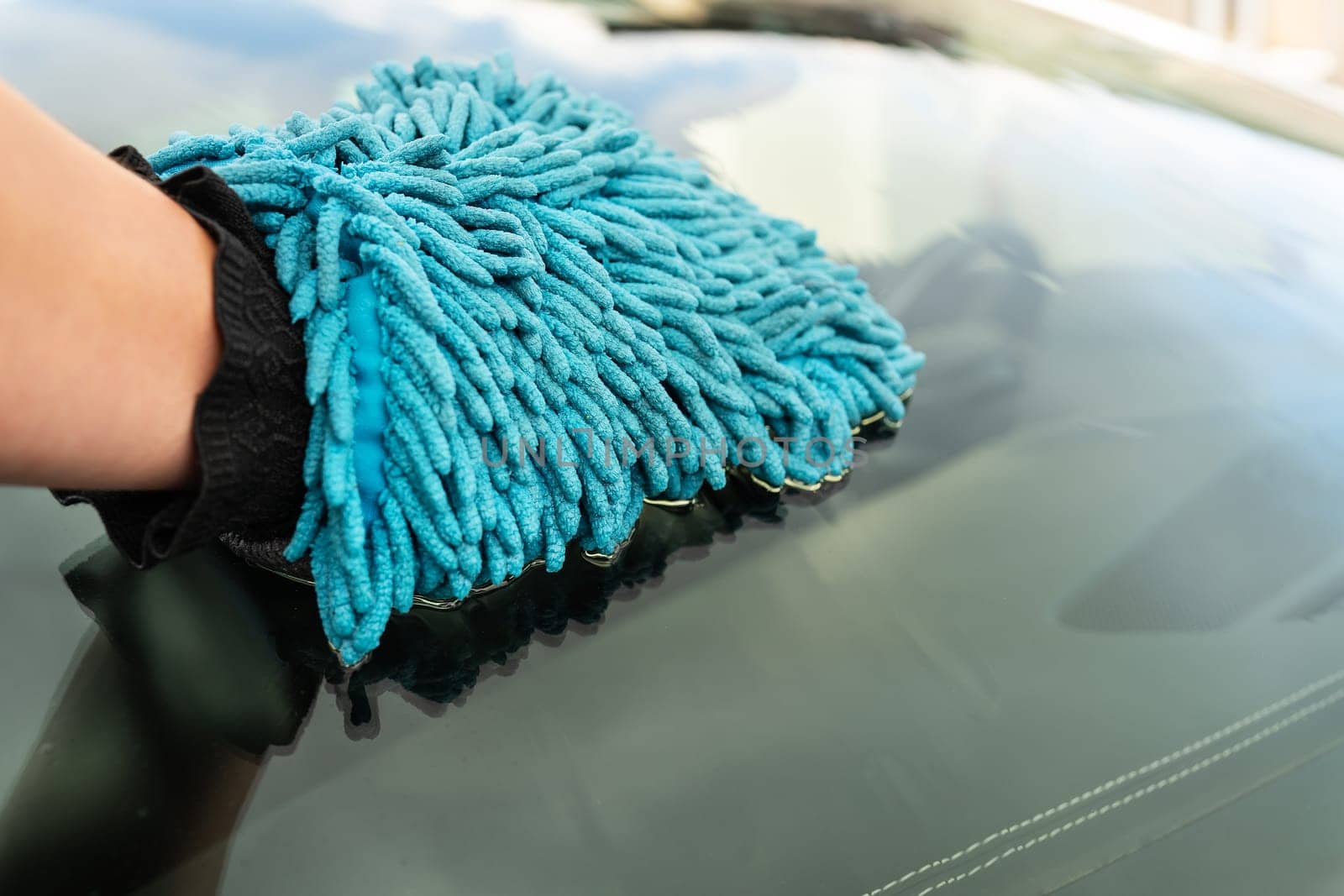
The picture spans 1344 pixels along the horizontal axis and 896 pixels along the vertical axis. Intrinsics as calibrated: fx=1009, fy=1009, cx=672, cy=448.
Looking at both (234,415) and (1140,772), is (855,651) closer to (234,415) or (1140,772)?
(1140,772)

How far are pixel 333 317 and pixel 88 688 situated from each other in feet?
0.69

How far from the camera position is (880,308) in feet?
2.22

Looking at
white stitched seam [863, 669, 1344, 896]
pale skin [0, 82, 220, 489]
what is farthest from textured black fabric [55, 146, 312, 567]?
white stitched seam [863, 669, 1344, 896]

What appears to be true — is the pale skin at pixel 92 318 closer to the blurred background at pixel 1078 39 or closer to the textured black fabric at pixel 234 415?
the textured black fabric at pixel 234 415

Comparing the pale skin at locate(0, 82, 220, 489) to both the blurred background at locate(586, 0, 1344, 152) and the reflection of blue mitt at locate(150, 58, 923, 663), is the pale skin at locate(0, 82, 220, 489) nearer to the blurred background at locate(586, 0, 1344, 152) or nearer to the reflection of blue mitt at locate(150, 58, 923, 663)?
the reflection of blue mitt at locate(150, 58, 923, 663)

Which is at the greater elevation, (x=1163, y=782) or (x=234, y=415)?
(x=234, y=415)

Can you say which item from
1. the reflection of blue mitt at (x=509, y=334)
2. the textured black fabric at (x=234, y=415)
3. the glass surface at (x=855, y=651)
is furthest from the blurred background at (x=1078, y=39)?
the textured black fabric at (x=234, y=415)

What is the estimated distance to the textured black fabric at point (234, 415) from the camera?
43cm

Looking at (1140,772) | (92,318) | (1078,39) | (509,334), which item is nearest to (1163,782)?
(1140,772)

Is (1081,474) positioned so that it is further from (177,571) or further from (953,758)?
(177,571)

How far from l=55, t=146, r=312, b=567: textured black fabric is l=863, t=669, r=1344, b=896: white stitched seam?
1.06 ft

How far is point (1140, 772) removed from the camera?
0.50m

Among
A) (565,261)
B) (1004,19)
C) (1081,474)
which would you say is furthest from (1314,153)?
(565,261)

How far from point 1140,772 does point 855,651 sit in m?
0.15
